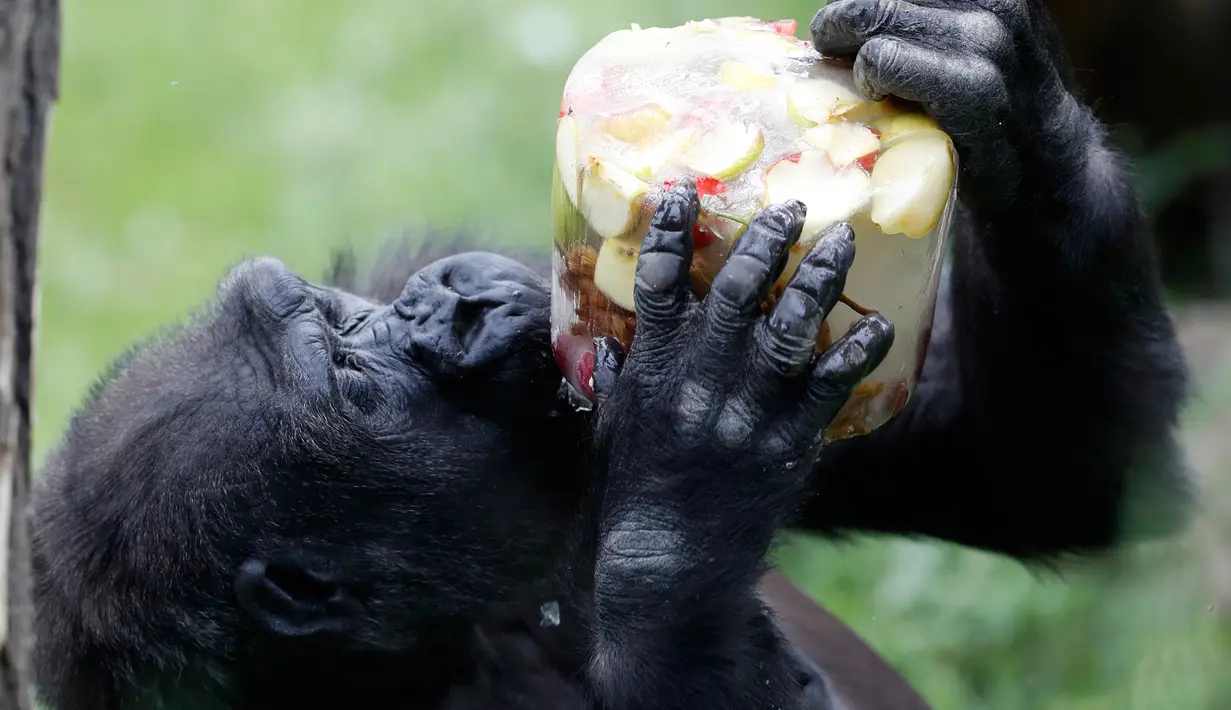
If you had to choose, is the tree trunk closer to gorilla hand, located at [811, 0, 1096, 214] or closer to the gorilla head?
the gorilla head

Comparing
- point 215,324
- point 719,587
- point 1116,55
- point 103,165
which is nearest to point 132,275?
Result: point 103,165

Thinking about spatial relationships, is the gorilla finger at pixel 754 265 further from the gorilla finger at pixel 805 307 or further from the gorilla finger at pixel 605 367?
the gorilla finger at pixel 605 367

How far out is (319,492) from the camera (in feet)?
8.83

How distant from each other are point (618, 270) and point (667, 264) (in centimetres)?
14

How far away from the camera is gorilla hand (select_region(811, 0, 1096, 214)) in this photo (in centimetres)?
212

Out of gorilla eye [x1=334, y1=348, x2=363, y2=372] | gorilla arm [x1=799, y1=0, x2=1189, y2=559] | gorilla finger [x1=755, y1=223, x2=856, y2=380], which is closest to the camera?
gorilla finger [x1=755, y1=223, x2=856, y2=380]

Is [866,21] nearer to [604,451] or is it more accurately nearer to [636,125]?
[636,125]

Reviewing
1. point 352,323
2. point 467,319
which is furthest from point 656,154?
point 352,323

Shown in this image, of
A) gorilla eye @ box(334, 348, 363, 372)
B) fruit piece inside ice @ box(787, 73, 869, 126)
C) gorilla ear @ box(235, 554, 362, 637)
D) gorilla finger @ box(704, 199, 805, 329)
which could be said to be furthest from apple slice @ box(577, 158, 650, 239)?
gorilla ear @ box(235, 554, 362, 637)

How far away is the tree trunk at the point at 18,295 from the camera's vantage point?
1.71 metres

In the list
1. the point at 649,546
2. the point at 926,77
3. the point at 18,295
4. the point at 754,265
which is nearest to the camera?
the point at 18,295

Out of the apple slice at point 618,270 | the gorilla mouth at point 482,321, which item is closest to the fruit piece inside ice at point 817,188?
the apple slice at point 618,270

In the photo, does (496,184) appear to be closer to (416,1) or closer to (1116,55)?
(416,1)

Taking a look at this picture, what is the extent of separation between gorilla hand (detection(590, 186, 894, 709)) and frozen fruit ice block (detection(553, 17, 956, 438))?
63mm
